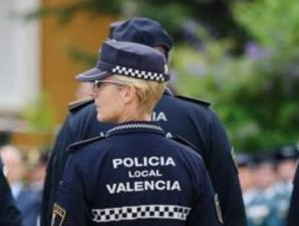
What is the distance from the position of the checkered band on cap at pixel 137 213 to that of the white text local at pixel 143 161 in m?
0.18

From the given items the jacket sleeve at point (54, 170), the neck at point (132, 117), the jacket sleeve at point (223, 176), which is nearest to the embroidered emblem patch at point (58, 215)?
the neck at point (132, 117)

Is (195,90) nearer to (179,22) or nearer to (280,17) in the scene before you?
(280,17)

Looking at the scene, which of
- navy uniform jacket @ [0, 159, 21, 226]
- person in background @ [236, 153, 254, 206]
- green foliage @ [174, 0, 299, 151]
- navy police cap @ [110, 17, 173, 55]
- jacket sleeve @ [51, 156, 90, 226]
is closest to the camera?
jacket sleeve @ [51, 156, 90, 226]

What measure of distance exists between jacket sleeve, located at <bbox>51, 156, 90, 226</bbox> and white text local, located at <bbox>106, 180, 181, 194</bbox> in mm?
124

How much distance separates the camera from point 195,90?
16234 millimetres

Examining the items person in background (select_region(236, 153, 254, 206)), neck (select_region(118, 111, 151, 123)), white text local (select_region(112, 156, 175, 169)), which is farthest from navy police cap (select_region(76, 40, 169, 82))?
person in background (select_region(236, 153, 254, 206))

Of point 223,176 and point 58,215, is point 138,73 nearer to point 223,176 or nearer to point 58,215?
point 58,215

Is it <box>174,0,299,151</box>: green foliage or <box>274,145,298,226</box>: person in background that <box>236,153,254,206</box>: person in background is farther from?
<box>174,0,299,151</box>: green foliage

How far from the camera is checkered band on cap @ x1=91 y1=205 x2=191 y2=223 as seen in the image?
6879mm

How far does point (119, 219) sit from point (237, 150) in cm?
939

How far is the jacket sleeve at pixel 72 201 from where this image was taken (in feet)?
22.5

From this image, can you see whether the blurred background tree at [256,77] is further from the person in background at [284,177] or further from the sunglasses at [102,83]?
the sunglasses at [102,83]

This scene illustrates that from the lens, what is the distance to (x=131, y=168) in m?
6.95

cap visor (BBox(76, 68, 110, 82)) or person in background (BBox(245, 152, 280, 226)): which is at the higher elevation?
person in background (BBox(245, 152, 280, 226))
